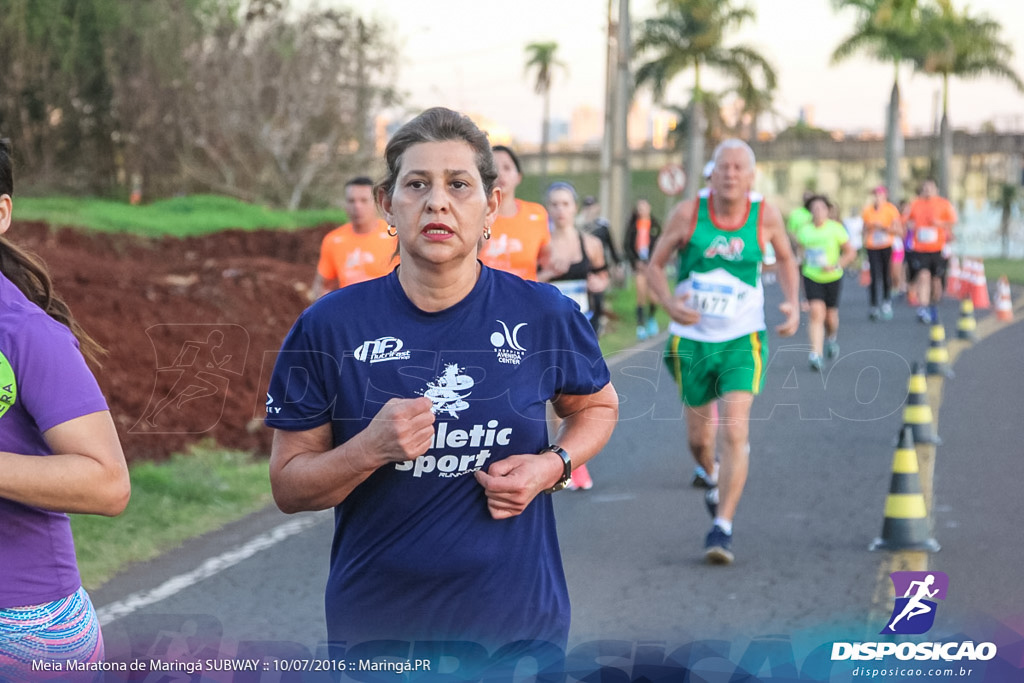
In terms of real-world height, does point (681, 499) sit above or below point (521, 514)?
below

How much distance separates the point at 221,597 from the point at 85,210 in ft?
72.1

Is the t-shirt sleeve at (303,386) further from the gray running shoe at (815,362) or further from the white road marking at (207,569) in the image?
the gray running shoe at (815,362)

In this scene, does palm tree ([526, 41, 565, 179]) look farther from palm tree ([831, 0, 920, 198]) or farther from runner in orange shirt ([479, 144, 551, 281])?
runner in orange shirt ([479, 144, 551, 281])

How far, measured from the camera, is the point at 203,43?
39531 mm

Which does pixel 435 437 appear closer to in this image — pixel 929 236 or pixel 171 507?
pixel 171 507

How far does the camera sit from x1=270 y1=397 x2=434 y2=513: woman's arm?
2.70 m

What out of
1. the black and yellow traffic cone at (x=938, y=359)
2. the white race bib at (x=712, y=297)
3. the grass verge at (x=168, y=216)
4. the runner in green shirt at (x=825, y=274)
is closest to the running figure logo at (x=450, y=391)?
the white race bib at (x=712, y=297)

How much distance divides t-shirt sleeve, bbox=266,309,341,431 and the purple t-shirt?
1.45 feet

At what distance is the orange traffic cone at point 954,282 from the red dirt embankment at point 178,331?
15142 mm

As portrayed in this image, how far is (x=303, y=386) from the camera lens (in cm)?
291

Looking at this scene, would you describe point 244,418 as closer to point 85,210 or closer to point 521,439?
point 521,439

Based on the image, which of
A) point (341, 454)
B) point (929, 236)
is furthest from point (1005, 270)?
point (341, 454)

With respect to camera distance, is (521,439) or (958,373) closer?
(521,439)

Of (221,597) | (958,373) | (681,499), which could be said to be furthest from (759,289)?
(958,373)
